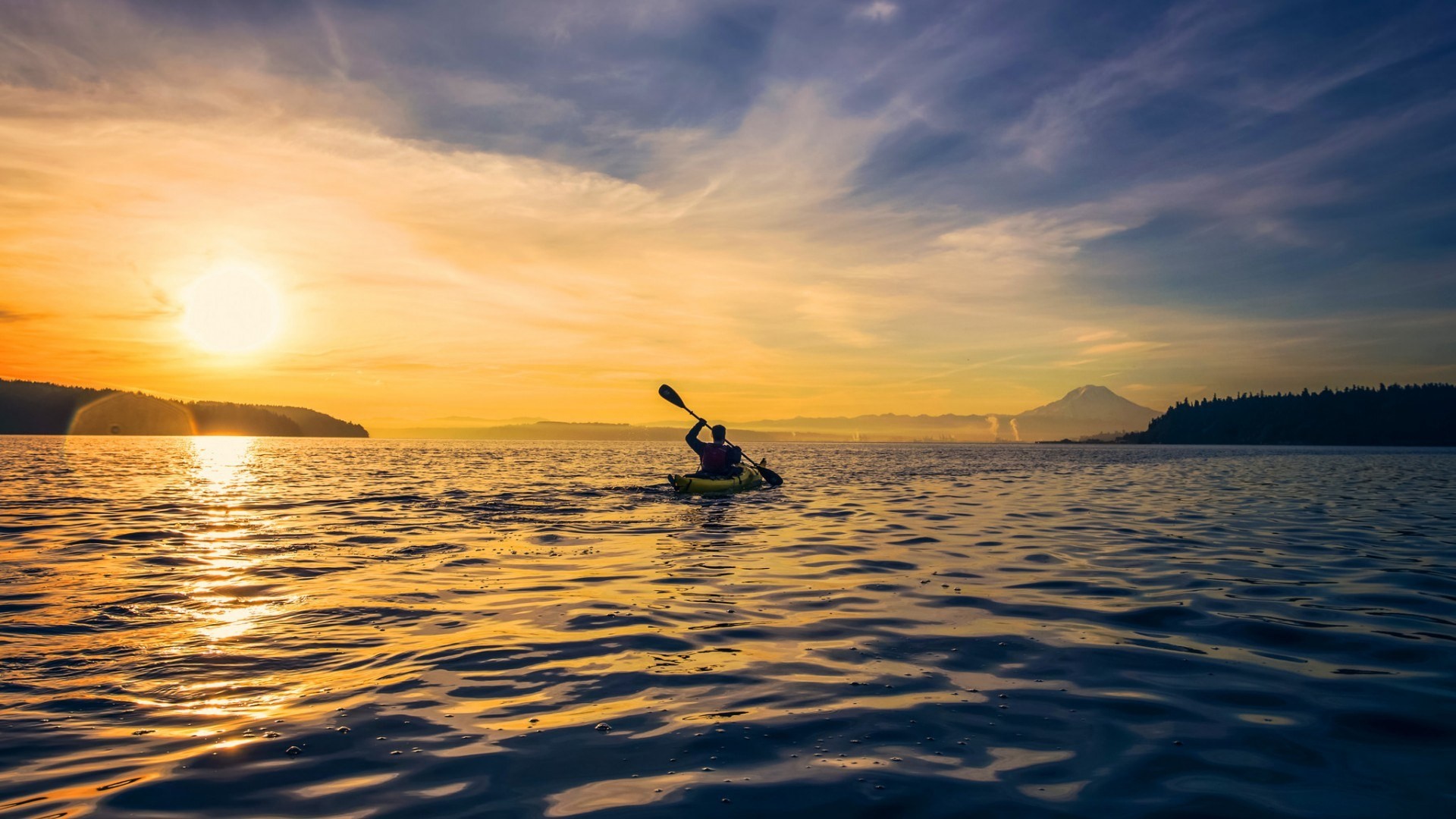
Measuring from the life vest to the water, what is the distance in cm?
1092

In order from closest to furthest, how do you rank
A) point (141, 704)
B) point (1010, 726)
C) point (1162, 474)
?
point (1010, 726)
point (141, 704)
point (1162, 474)

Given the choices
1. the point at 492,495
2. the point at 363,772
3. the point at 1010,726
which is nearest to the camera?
the point at 363,772

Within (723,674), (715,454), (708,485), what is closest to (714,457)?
(715,454)

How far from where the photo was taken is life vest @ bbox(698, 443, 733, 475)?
29594 millimetres

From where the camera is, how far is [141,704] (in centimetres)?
664

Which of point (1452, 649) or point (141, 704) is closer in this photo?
point (141, 704)

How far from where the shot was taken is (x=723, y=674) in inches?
303

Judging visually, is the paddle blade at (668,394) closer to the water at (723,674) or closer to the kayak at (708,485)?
the kayak at (708,485)

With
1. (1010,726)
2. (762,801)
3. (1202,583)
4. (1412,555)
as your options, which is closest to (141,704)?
(762,801)

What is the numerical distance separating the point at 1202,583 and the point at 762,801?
11.2 metres

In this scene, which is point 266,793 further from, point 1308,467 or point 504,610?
point 1308,467

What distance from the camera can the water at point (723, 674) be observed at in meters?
5.07

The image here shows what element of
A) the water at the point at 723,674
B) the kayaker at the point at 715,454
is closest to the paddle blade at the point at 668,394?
the kayaker at the point at 715,454

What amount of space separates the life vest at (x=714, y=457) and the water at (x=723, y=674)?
10915mm
